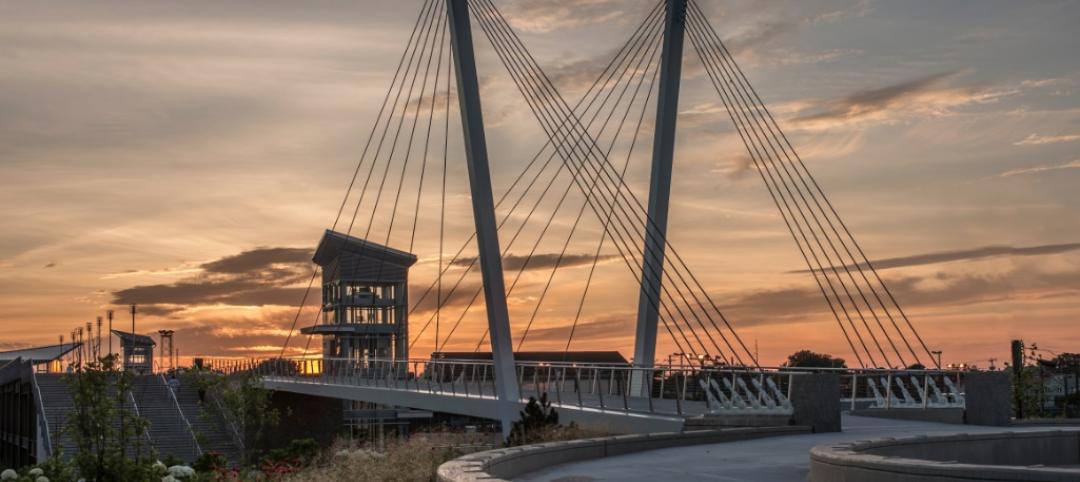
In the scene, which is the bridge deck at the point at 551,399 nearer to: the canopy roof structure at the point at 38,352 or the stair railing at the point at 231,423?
the stair railing at the point at 231,423

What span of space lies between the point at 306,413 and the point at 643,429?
48.3 meters

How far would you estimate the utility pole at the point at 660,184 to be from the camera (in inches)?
1371

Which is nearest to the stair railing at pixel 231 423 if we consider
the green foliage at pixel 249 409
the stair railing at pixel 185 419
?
the green foliage at pixel 249 409

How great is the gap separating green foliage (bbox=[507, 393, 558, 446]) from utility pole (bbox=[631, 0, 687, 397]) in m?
8.38

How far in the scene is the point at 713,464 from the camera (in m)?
15.9

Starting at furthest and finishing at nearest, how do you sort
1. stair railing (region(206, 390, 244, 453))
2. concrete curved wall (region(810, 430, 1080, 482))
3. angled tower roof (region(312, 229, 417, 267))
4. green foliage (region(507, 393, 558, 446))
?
angled tower roof (region(312, 229, 417, 267)) → stair railing (region(206, 390, 244, 453)) → green foliage (region(507, 393, 558, 446)) → concrete curved wall (region(810, 430, 1080, 482))

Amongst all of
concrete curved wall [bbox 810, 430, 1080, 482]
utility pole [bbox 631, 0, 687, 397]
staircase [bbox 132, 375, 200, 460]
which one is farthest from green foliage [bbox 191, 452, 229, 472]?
staircase [bbox 132, 375, 200, 460]

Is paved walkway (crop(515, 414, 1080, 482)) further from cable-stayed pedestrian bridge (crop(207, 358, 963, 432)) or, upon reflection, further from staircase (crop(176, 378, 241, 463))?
staircase (crop(176, 378, 241, 463))

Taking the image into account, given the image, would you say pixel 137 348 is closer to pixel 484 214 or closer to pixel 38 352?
pixel 38 352

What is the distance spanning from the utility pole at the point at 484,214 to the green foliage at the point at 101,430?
10239 mm

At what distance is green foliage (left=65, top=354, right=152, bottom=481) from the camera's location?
20.7 metres

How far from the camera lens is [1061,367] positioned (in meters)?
95.8

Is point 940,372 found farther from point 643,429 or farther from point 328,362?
point 328,362

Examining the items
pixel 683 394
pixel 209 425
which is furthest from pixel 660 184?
pixel 209 425
